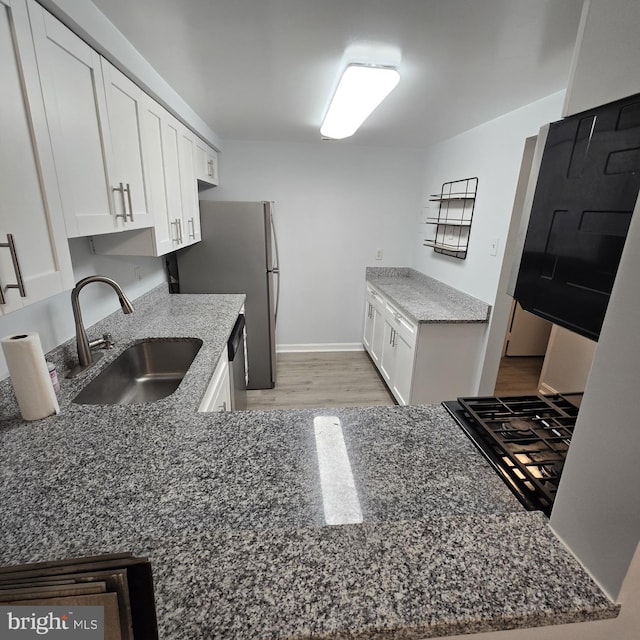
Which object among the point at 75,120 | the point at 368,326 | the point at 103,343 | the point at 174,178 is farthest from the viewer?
the point at 368,326

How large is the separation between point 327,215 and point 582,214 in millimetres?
3204

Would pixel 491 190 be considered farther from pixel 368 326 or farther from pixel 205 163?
pixel 205 163

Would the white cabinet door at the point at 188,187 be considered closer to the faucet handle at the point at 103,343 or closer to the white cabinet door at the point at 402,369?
the faucet handle at the point at 103,343

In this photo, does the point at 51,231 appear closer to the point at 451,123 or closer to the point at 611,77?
the point at 611,77

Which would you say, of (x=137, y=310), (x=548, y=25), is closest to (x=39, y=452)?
(x=137, y=310)

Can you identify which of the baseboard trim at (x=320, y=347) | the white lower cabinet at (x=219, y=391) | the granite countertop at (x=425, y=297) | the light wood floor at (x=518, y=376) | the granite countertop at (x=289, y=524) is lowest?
the baseboard trim at (x=320, y=347)

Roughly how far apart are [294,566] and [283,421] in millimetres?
458

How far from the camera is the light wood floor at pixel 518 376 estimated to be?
3.13m

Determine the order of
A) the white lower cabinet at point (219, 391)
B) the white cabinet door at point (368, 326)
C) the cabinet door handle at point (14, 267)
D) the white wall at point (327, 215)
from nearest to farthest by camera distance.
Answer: the cabinet door handle at point (14, 267) < the white lower cabinet at point (219, 391) < the white wall at point (327, 215) < the white cabinet door at point (368, 326)

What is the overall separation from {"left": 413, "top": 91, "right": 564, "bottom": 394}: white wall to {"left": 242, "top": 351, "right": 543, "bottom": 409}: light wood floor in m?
0.92

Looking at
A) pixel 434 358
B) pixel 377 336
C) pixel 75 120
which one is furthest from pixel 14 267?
pixel 377 336

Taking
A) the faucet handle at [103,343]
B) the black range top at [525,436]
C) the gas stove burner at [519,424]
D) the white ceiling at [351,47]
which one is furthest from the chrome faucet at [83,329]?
the gas stove burner at [519,424]

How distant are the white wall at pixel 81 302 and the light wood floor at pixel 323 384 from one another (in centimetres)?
140

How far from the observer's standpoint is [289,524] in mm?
668
